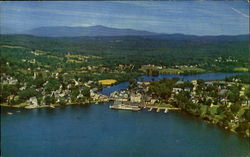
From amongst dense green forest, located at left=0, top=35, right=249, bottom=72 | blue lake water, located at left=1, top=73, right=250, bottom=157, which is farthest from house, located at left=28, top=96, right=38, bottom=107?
dense green forest, located at left=0, top=35, right=249, bottom=72

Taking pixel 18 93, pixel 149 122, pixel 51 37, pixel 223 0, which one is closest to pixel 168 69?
pixel 149 122

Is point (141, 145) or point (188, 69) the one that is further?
point (188, 69)

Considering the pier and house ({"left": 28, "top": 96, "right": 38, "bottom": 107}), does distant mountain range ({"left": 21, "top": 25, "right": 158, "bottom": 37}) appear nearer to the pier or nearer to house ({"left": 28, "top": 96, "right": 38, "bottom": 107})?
house ({"left": 28, "top": 96, "right": 38, "bottom": 107})

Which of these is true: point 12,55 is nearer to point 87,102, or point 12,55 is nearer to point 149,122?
point 87,102

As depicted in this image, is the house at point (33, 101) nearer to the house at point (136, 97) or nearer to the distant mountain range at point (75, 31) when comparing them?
the distant mountain range at point (75, 31)

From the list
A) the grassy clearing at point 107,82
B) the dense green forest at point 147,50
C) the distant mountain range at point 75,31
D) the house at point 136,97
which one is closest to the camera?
the distant mountain range at point 75,31

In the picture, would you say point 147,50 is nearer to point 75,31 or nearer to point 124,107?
point 124,107

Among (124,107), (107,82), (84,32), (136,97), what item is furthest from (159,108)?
(84,32)

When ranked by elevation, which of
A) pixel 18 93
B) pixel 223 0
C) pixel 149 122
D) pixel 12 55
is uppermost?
pixel 223 0

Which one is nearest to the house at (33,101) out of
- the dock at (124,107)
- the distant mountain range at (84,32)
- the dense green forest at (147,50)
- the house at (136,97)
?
the dense green forest at (147,50)
